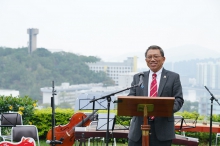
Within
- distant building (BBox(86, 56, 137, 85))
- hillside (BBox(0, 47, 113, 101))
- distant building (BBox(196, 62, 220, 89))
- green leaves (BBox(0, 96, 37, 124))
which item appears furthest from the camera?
hillside (BBox(0, 47, 113, 101))

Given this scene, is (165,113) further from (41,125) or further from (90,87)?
(90,87)

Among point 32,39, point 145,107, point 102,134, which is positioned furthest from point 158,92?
point 32,39

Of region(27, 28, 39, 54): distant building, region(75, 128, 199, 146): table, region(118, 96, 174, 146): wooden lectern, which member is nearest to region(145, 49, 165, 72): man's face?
region(118, 96, 174, 146): wooden lectern

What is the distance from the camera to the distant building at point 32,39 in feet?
61.6

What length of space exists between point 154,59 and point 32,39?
16.2m

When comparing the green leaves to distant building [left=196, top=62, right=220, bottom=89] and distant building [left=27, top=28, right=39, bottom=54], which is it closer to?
distant building [left=196, top=62, right=220, bottom=89]

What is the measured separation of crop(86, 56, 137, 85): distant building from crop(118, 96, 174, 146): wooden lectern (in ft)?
48.3

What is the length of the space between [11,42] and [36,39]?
168cm

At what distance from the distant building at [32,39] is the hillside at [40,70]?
20cm

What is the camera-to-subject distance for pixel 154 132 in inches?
156

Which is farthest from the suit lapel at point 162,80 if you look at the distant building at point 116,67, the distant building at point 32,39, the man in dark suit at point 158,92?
the distant building at point 32,39

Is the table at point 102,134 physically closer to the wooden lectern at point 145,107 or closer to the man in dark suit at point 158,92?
the man in dark suit at point 158,92

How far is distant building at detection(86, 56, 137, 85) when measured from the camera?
1855 cm

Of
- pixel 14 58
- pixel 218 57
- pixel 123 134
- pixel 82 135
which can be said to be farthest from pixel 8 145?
pixel 14 58
